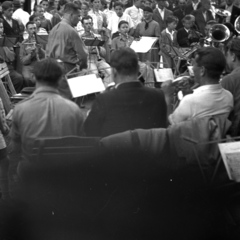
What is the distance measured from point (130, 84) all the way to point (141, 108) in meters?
0.20

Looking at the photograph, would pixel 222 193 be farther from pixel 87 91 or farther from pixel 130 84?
pixel 87 91

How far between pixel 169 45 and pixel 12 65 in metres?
3.62

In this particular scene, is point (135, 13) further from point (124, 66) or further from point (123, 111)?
point (123, 111)

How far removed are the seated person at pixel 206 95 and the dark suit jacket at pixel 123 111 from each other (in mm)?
188

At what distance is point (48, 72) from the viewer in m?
5.92

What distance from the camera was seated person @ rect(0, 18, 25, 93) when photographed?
1361 cm

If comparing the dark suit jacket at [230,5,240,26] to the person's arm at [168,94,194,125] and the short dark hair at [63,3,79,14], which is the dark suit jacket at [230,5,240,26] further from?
the person's arm at [168,94,194,125]


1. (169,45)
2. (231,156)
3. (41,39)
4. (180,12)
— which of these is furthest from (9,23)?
(231,156)

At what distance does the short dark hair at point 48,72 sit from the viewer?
5.92 metres

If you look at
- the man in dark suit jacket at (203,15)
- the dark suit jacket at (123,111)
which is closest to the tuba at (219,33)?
the man in dark suit jacket at (203,15)

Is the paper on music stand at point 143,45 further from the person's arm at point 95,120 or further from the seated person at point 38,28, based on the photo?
the person's arm at point 95,120

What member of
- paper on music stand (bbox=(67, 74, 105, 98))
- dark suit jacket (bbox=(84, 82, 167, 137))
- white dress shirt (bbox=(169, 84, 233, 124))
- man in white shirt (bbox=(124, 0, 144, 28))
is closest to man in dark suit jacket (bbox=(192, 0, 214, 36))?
man in white shirt (bbox=(124, 0, 144, 28))

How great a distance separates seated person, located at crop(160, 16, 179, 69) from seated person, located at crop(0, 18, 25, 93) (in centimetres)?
265

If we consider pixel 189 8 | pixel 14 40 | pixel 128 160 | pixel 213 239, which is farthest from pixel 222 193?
pixel 189 8
